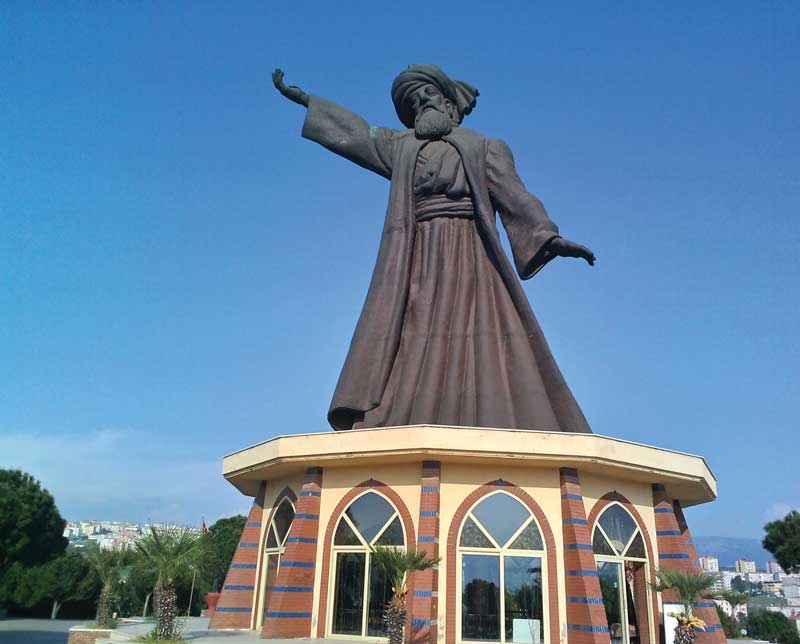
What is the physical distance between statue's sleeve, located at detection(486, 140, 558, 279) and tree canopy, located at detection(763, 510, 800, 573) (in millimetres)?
29745

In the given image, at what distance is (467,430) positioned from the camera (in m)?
13.3

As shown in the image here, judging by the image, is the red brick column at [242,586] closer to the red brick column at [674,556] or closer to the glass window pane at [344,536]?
the glass window pane at [344,536]

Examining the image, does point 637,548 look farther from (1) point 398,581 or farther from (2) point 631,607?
(1) point 398,581

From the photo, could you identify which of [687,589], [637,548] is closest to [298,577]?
[637,548]

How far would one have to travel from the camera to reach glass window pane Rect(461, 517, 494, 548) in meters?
13.5

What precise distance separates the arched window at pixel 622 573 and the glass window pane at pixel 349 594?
4.53m

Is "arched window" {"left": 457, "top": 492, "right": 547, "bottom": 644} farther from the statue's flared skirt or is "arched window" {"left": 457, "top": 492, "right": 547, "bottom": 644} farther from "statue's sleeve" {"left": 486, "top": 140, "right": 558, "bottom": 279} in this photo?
"statue's sleeve" {"left": 486, "top": 140, "right": 558, "bottom": 279}

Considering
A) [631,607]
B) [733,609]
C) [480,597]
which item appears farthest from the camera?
[733,609]

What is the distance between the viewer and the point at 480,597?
13188 millimetres

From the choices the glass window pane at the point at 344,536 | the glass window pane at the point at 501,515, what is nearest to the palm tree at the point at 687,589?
the glass window pane at the point at 501,515

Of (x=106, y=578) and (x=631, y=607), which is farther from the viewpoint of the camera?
→ (x=106, y=578)

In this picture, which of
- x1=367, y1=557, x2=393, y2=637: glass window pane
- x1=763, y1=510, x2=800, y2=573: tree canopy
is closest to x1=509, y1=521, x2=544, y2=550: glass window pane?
x1=367, y1=557, x2=393, y2=637: glass window pane

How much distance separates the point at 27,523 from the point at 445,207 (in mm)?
33284

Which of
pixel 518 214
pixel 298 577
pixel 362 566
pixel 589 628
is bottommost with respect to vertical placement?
pixel 589 628
